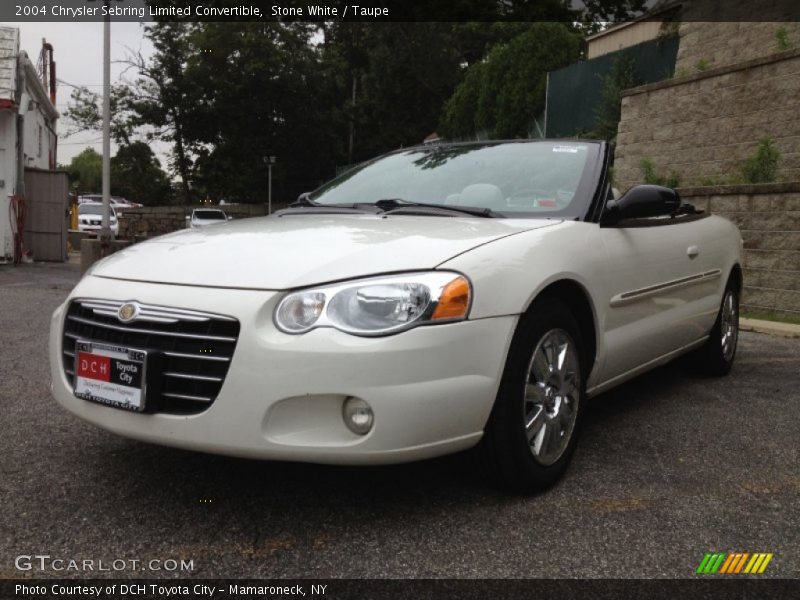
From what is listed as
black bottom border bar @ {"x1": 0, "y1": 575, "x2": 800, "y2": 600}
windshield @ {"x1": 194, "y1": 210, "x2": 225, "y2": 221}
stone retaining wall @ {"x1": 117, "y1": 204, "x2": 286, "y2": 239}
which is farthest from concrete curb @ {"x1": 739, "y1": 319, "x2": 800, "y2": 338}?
windshield @ {"x1": 194, "y1": 210, "x2": 225, "y2": 221}

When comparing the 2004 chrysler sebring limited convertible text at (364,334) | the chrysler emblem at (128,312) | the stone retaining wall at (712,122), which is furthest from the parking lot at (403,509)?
the stone retaining wall at (712,122)

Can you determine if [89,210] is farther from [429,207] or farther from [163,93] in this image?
[429,207]

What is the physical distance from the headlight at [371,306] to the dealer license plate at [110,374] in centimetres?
50

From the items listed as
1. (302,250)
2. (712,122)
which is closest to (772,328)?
(712,122)

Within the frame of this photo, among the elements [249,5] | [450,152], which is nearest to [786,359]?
[450,152]

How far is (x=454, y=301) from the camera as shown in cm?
248

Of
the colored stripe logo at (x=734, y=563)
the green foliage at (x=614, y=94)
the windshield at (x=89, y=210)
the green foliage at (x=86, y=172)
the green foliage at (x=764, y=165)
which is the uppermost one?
the green foliage at (x=614, y=94)

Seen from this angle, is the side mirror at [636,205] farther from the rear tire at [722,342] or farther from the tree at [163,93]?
the tree at [163,93]

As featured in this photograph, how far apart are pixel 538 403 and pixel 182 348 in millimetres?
1292

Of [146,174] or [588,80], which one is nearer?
[588,80]

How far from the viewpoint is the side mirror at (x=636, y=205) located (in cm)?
350

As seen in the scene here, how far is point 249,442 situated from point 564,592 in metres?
1.01

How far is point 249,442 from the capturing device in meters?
2.37

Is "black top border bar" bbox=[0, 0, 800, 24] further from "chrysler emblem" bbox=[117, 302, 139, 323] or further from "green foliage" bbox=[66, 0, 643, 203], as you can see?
"chrysler emblem" bbox=[117, 302, 139, 323]
